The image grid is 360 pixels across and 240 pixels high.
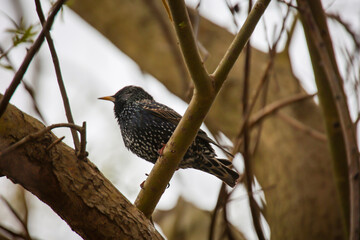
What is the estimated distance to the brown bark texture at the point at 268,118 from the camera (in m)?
5.14

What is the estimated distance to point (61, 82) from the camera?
2.60 meters

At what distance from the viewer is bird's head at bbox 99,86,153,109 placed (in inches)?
200

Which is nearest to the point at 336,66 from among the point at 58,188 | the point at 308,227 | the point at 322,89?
the point at 322,89

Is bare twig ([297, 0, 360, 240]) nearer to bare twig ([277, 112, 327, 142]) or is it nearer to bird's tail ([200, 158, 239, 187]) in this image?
bird's tail ([200, 158, 239, 187])

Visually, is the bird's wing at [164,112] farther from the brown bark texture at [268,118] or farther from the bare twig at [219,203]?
the bare twig at [219,203]

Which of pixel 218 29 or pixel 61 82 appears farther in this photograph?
pixel 218 29

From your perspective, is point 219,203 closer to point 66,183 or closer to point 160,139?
point 160,139

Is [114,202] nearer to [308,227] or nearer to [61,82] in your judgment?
[61,82]

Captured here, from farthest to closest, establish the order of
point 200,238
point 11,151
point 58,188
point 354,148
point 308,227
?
1. point 200,238
2. point 308,227
3. point 354,148
4. point 58,188
5. point 11,151

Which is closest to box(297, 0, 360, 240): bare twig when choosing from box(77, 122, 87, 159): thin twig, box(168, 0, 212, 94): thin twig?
box(168, 0, 212, 94): thin twig

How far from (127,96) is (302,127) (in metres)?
2.15

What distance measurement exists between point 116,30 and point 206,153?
410cm

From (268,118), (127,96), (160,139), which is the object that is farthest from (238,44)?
(268,118)

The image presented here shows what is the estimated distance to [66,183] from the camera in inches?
96.1
